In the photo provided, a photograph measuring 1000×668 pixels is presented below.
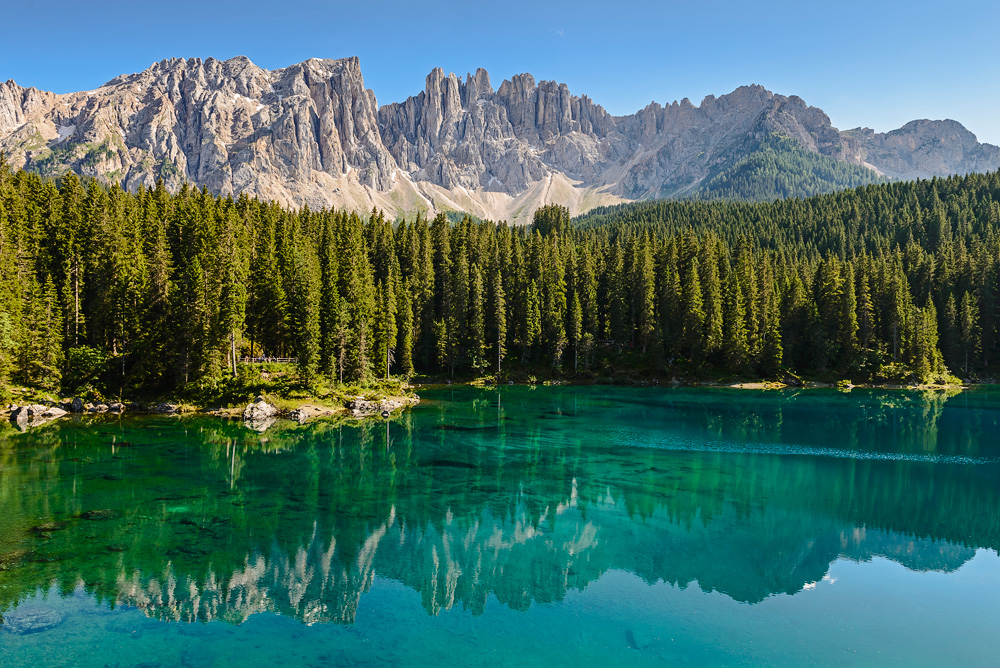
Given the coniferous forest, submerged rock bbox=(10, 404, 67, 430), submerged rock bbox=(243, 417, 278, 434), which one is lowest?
submerged rock bbox=(243, 417, 278, 434)

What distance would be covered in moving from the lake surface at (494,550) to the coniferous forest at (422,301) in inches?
689

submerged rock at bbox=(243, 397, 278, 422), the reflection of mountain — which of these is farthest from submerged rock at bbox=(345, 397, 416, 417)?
the reflection of mountain

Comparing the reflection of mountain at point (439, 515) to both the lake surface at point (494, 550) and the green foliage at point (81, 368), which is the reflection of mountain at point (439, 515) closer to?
the lake surface at point (494, 550)

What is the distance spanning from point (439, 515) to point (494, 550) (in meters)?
5.62

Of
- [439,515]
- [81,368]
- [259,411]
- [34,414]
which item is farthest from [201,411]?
[439,515]

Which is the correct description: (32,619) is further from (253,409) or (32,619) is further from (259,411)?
(253,409)

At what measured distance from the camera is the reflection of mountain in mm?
23672

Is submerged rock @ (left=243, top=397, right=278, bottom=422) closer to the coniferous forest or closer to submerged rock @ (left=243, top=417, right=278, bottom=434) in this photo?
submerged rock @ (left=243, top=417, right=278, bottom=434)

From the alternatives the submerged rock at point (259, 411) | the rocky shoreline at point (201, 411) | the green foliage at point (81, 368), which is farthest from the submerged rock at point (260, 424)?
the green foliage at point (81, 368)

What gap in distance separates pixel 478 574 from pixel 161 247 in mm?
61815

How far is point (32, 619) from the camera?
1977cm

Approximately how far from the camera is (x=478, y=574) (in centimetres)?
2492

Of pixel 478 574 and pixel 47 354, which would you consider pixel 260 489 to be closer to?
pixel 478 574

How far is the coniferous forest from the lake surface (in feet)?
57.4
